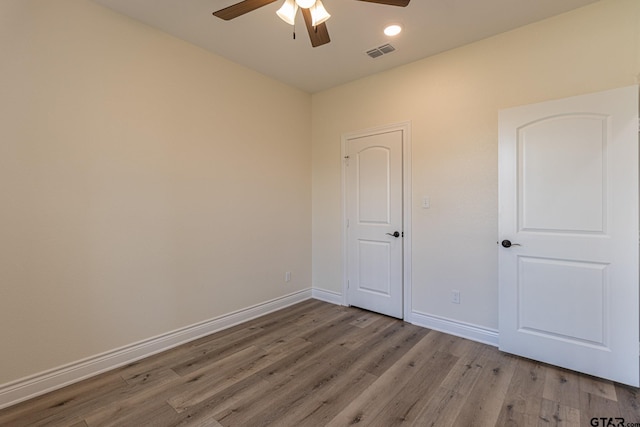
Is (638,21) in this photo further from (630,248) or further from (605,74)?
(630,248)

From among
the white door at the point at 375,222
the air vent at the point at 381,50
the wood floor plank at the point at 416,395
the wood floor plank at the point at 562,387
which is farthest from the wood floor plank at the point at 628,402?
the air vent at the point at 381,50

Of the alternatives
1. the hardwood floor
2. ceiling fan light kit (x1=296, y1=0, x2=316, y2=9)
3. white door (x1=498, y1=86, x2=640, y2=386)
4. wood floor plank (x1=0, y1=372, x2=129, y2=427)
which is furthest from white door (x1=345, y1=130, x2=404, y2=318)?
wood floor plank (x1=0, y1=372, x2=129, y2=427)

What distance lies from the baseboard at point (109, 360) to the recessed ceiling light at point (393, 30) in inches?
121

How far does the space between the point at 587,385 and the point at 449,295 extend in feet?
3.70

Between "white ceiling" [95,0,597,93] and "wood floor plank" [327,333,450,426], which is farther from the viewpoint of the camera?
"white ceiling" [95,0,597,93]

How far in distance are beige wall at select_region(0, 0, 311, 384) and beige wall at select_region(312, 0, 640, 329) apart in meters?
1.71

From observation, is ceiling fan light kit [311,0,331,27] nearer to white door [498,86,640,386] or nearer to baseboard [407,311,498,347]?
white door [498,86,640,386]

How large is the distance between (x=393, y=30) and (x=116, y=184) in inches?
105

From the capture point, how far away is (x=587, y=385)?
2.08 m

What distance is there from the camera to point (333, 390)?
6.80 ft

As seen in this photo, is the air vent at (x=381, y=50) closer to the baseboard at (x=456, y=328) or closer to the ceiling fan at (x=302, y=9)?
the ceiling fan at (x=302, y=9)

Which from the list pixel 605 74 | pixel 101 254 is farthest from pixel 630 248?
pixel 101 254

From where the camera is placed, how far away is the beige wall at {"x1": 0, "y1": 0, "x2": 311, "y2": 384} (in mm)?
1957

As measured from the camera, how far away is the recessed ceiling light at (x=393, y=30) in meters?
2.52
